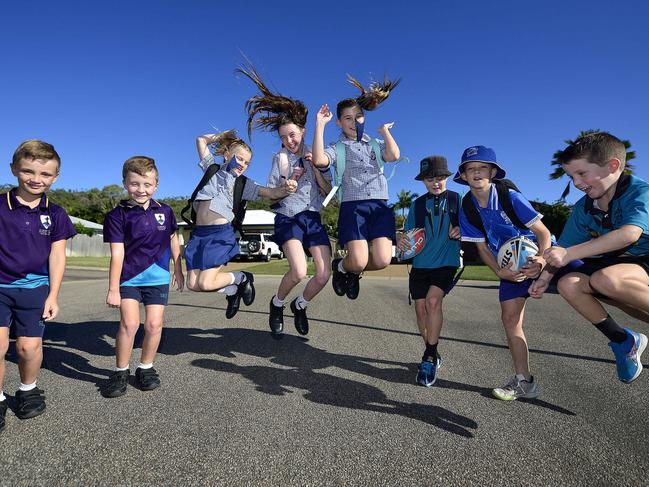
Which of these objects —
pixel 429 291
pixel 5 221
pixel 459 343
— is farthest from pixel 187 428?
pixel 459 343

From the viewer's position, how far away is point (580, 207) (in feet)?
10.5

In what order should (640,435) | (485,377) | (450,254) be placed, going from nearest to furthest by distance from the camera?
(640,435) < (485,377) < (450,254)

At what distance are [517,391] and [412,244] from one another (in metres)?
1.57

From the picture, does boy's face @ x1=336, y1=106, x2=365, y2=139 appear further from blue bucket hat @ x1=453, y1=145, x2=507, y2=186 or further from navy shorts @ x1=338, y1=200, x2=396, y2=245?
blue bucket hat @ x1=453, y1=145, x2=507, y2=186

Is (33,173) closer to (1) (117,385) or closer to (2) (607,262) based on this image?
(1) (117,385)

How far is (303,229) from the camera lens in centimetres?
472

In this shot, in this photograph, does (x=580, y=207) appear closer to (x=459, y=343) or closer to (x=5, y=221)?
(x=459, y=343)

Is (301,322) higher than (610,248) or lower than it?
lower

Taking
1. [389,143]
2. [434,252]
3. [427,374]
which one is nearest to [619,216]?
[434,252]

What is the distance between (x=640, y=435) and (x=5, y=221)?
4.27 m

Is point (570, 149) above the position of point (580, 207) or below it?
above

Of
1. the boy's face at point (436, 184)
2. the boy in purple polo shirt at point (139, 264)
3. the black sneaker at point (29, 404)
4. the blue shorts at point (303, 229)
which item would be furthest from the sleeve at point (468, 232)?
the black sneaker at point (29, 404)

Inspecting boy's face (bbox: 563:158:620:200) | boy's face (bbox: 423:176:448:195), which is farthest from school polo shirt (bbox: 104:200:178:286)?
boy's face (bbox: 563:158:620:200)

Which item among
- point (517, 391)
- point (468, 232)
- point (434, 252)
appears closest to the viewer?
point (517, 391)
